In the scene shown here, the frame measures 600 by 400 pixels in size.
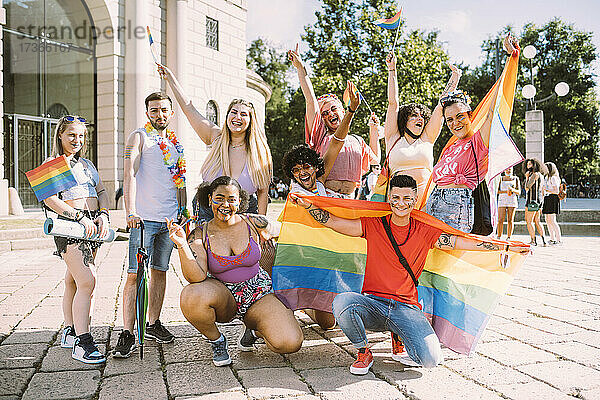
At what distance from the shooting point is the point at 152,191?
4414 millimetres

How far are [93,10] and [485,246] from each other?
50.7 feet

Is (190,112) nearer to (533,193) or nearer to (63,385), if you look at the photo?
(63,385)

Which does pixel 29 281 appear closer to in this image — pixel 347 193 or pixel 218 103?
pixel 347 193

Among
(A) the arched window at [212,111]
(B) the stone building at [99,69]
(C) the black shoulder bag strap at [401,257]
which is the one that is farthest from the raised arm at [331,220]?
(A) the arched window at [212,111]

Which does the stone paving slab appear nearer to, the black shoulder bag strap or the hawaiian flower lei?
the hawaiian flower lei

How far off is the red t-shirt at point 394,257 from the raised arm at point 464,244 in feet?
0.19

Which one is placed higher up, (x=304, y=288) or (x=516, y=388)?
(x=304, y=288)

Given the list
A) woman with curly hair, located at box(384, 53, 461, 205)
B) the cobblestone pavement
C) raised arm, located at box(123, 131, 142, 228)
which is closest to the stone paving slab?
the cobblestone pavement

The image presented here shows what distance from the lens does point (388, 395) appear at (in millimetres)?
3391

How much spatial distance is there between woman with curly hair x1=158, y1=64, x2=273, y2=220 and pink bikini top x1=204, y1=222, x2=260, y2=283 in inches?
21.7

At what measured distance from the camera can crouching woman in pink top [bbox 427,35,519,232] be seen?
444 centimetres

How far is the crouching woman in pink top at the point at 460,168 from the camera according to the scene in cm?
444

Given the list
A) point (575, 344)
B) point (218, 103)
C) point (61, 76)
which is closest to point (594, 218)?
point (218, 103)

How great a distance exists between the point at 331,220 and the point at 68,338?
2219 mm
